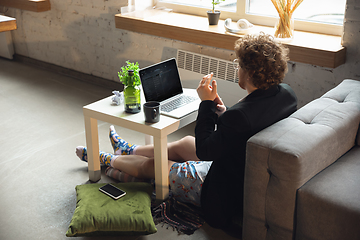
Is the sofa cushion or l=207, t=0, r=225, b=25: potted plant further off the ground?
l=207, t=0, r=225, b=25: potted plant

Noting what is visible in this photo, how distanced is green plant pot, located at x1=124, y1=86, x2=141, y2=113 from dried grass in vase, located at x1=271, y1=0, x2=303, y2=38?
1234mm

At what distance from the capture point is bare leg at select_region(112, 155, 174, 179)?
87.4 inches

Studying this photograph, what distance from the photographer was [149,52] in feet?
11.9

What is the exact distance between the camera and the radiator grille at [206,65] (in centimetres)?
305

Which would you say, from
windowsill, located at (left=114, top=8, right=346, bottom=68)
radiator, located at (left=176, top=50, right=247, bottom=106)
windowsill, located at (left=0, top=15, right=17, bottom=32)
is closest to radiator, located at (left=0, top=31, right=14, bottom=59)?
windowsill, located at (left=0, top=15, right=17, bottom=32)

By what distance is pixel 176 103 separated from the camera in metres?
2.25

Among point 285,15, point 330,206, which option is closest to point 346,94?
point 330,206

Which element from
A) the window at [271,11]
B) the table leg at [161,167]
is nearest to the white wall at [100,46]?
the window at [271,11]

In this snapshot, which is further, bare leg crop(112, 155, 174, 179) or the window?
the window

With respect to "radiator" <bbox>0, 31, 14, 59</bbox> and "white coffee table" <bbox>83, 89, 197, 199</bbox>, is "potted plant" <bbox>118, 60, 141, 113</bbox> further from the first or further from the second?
"radiator" <bbox>0, 31, 14, 59</bbox>

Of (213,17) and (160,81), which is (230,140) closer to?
(160,81)

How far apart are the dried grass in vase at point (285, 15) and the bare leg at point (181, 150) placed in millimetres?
1061

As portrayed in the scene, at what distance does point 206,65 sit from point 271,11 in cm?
69

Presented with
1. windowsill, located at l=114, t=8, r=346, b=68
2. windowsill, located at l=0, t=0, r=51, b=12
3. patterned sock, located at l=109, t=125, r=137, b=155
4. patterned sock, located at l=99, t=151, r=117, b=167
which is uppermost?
windowsill, located at l=0, t=0, r=51, b=12
